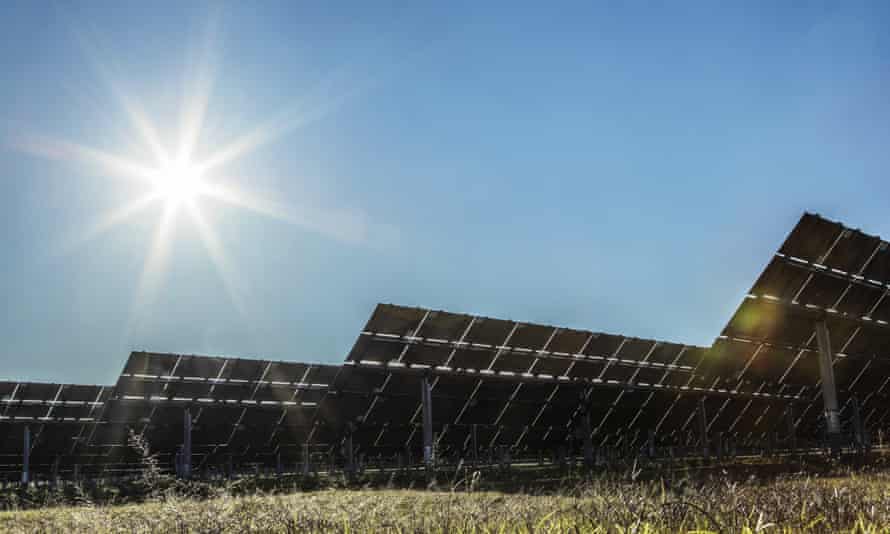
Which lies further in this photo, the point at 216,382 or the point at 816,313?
the point at 216,382

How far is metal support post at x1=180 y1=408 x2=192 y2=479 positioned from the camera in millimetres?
29906

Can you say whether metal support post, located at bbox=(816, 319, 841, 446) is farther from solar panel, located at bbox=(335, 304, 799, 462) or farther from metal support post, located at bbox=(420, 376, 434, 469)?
metal support post, located at bbox=(420, 376, 434, 469)

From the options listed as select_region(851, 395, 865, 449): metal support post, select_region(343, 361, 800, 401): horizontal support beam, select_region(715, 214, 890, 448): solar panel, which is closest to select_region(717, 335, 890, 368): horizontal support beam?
select_region(715, 214, 890, 448): solar panel

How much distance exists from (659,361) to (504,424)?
7011 mm

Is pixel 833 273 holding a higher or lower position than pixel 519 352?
higher

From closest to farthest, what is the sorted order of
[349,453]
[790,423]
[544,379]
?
[544,379], [349,453], [790,423]

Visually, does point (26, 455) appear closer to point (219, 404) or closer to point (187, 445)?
point (187, 445)

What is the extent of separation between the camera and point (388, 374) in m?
27.5

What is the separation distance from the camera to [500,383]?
1187 inches

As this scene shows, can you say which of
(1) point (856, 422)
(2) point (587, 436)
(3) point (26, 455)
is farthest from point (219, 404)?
(1) point (856, 422)

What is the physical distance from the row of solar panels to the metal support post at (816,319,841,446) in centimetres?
76

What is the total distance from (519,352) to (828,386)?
35.8 ft

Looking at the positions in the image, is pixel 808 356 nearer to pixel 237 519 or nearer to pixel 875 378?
pixel 875 378

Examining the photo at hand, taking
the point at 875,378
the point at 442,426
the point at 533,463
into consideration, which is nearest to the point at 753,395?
the point at 875,378
